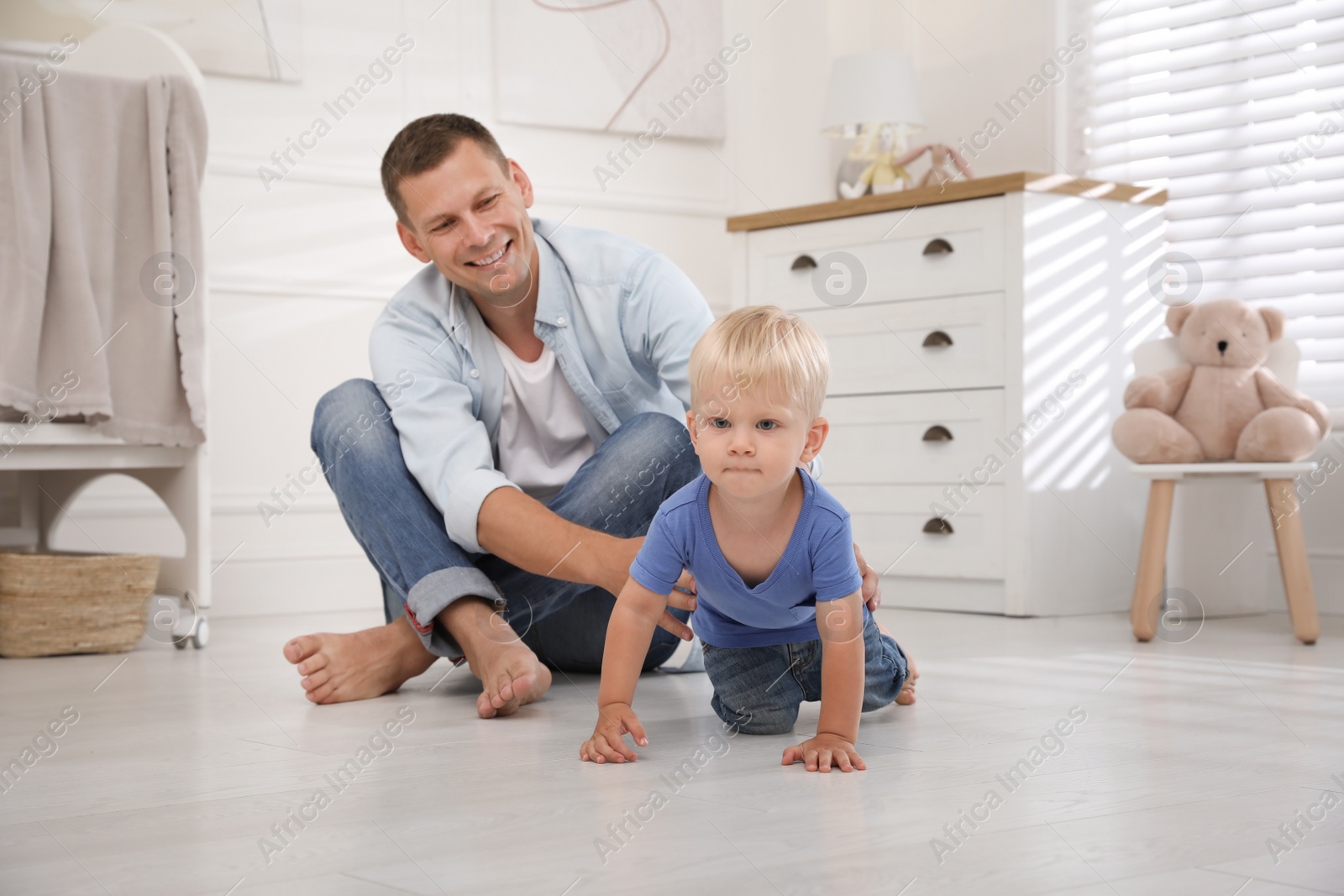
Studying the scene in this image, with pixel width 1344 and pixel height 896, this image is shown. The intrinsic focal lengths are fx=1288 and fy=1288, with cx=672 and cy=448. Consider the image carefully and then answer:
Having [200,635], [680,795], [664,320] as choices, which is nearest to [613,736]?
[680,795]

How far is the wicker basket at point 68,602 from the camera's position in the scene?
1.86 meters

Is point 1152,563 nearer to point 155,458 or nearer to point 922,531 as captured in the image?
point 922,531

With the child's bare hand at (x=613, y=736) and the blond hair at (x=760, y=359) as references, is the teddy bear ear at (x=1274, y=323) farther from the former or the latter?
the child's bare hand at (x=613, y=736)

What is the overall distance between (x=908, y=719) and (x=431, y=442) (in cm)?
58

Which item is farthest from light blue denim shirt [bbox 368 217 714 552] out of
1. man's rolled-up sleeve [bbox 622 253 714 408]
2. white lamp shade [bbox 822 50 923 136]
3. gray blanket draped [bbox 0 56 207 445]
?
white lamp shade [bbox 822 50 923 136]

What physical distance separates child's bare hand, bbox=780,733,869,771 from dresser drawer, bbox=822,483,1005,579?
1242 mm

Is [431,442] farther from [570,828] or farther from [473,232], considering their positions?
[570,828]

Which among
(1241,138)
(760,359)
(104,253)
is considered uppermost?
(1241,138)

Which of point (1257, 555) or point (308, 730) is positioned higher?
point (308, 730)

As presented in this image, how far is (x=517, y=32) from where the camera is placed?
2781mm

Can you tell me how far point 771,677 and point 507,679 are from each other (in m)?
0.27

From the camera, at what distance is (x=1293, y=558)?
192 centimetres

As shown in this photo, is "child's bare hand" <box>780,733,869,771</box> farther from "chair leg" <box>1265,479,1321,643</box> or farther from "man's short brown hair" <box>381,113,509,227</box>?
"chair leg" <box>1265,479,1321,643</box>

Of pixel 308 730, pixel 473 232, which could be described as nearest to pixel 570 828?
pixel 308 730
